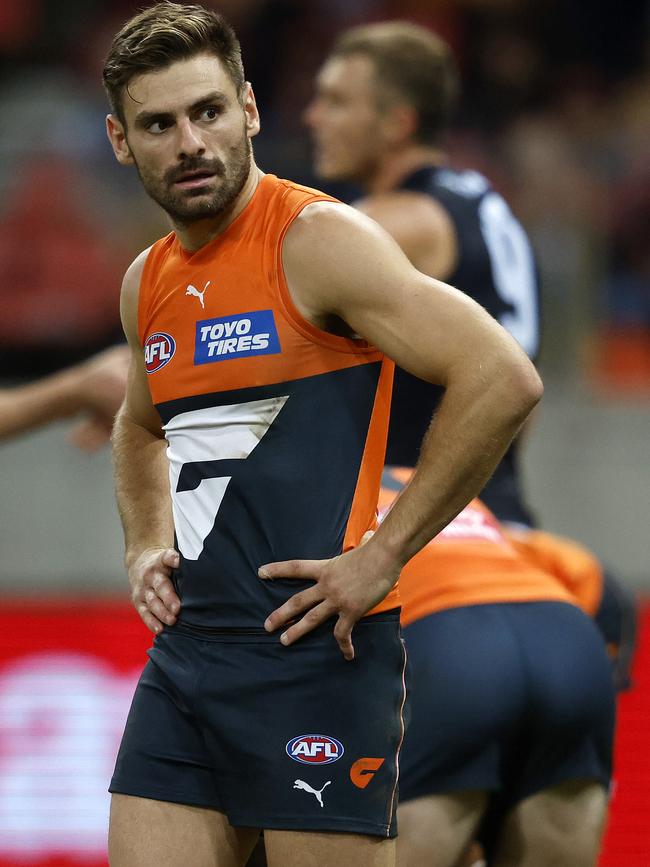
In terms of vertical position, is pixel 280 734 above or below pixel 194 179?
below

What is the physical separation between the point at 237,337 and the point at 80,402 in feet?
4.57

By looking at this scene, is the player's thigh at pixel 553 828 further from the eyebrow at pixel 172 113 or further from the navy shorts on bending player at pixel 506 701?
the eyebrow at pixel 172 113

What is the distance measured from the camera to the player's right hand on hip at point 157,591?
271cm

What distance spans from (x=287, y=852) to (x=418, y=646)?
29.6 inches

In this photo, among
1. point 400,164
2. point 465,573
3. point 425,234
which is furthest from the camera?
point 400,164

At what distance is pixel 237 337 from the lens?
8.40 feet

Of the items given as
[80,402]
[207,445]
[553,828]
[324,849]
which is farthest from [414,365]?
[80,402]

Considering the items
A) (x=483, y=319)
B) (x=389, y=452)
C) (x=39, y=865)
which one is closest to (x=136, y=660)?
(x=39, y=865)

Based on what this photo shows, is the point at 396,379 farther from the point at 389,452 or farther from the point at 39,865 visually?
the point at 39,865

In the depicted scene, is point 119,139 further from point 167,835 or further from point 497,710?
point 497,710

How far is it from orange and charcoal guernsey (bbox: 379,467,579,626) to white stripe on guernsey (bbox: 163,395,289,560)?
63 centimetres

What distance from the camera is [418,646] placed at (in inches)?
124

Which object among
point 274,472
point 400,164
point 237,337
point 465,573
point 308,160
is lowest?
point 465,573

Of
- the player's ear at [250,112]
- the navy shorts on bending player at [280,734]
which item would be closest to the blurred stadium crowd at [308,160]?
the player's ear at [250,112]
